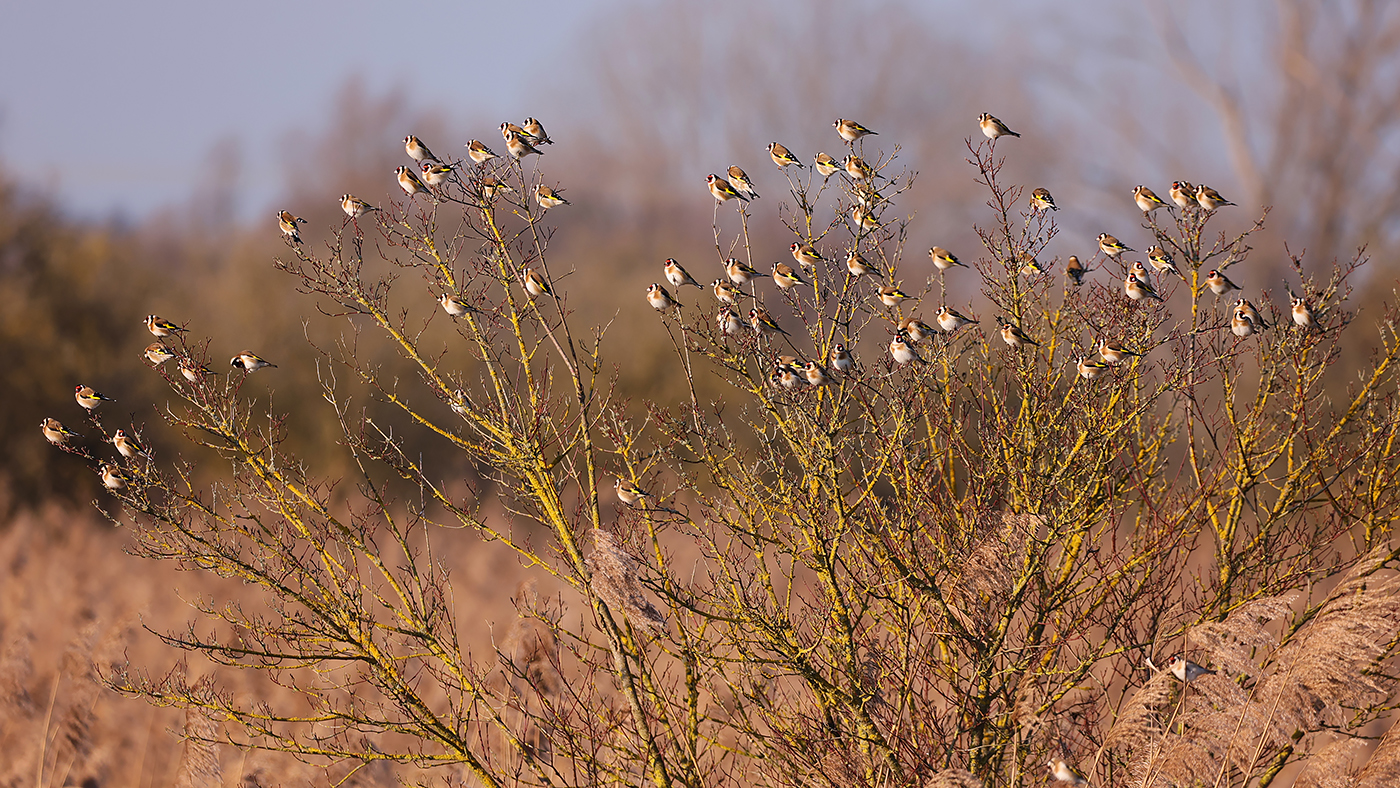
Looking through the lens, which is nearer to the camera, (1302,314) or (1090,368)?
(1090,368)

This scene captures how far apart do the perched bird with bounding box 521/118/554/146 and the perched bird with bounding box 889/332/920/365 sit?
7.71ft

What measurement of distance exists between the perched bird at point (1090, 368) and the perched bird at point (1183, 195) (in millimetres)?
1324

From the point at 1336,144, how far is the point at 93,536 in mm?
32403

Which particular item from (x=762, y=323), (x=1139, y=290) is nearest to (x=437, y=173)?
(x=762, y=323)

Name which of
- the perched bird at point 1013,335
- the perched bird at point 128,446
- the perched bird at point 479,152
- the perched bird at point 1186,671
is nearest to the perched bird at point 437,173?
the perched bird at point 479,152

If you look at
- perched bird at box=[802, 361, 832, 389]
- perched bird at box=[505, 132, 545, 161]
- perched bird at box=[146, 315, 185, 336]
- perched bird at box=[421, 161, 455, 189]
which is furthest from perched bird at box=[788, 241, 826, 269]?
perched bird at box=[146, 315, 185, 336]

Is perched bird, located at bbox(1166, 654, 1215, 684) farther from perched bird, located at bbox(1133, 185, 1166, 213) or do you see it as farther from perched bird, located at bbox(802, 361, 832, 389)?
perched bird, located at bbox(1133, 185, 1166, 213)

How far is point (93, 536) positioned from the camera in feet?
60.5

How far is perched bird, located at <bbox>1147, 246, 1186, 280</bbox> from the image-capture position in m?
6.28

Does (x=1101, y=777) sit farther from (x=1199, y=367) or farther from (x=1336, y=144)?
(x=1336, y=144)

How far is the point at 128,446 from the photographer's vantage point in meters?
6.02

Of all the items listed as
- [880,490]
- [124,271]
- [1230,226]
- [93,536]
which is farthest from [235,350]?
[1230,226]

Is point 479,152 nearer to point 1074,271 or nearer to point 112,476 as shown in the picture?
point 112,476

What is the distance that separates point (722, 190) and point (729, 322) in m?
1.39
